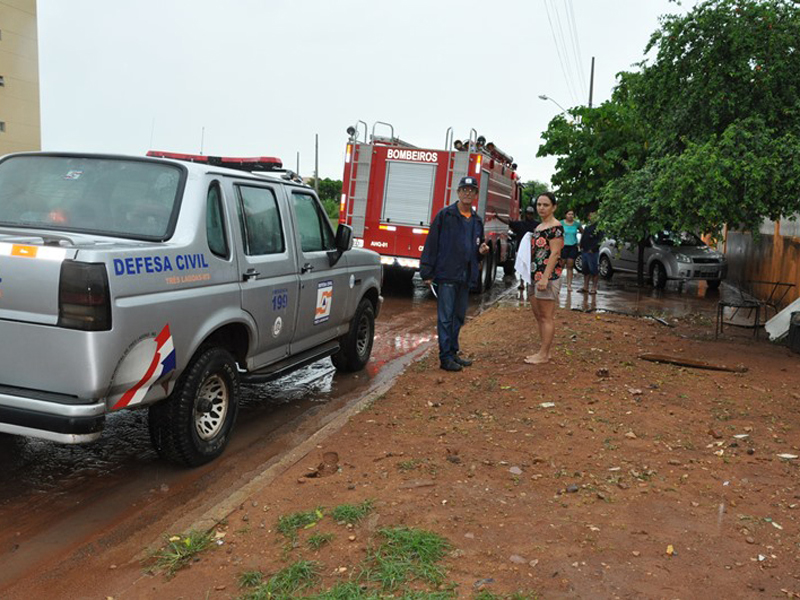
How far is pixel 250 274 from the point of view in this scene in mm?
4953

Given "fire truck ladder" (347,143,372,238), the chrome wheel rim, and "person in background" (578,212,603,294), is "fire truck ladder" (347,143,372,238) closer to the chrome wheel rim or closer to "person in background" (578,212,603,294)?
"person in background" (578,212,603,294)

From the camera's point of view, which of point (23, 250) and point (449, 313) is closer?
point (23, 250)

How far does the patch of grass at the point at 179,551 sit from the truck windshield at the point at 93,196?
70.7 inches

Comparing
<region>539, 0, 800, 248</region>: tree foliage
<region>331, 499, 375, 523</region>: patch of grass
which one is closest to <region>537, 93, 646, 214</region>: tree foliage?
<region>539, 0, 800, 248</region>: tree foliage

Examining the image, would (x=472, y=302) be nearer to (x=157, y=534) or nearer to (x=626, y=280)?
(x=626, y=280)

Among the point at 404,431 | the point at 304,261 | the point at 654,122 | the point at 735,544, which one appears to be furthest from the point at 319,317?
the point at 654,122

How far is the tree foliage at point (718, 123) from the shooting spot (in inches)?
294

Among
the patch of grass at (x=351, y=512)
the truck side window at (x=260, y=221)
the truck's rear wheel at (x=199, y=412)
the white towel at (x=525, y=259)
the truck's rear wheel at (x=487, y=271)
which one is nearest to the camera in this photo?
the patch of grass at (x=351, y=512)

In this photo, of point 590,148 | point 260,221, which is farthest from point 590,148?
point 260,221

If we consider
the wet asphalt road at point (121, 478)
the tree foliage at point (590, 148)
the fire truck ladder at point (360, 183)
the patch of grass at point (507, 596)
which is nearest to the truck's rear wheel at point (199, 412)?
the wet asphalt road at point (121, 478)

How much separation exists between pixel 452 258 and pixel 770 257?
11949mm

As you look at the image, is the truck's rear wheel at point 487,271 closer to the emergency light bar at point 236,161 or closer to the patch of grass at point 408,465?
the emergency light bar at point 236,161

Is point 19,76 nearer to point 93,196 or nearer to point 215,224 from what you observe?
point 93,196

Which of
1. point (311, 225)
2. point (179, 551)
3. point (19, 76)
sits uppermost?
point (19, 76)
